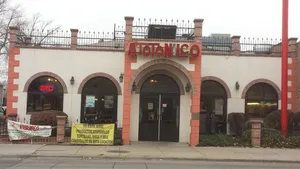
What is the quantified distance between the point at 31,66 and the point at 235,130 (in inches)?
446

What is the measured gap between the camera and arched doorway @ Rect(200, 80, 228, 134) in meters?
19.6

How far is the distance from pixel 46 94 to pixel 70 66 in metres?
1.98

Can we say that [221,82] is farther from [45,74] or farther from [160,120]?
[45,74]

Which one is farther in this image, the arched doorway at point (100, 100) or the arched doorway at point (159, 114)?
the arched doorway at point (100, 100)

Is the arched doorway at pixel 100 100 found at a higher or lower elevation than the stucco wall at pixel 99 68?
lower

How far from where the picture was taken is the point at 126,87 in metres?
15.9

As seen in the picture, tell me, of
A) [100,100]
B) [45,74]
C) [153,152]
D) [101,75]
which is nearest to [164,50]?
[153,152]

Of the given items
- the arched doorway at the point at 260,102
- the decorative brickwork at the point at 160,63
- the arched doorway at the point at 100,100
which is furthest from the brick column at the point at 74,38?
the arched doorway at the point at 260,102

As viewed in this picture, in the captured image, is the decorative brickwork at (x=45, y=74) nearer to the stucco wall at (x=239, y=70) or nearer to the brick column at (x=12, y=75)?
the brick column at (x=12, y=75)

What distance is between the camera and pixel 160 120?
1705cm

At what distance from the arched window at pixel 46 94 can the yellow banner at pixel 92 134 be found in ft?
14.0

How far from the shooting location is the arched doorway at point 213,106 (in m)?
19.6

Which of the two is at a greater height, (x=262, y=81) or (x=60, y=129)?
(x=262, y=81)

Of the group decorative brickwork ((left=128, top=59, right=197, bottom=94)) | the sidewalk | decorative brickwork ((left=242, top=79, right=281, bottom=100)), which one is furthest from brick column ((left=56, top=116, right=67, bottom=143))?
decorative brickwork ((left=242, top=79, right=281, bottom=100))
